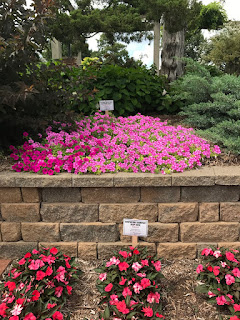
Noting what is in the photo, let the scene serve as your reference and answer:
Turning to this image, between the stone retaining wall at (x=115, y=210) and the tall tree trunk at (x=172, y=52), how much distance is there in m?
3.22

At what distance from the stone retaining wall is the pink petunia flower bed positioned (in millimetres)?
105

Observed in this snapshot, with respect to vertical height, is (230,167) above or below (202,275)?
above

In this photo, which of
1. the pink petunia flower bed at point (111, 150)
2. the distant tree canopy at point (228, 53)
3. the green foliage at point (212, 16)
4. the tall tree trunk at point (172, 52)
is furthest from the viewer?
the green foliage at point (212, 16)

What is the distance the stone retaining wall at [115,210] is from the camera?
7.20ft

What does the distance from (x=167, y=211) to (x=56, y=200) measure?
893mm

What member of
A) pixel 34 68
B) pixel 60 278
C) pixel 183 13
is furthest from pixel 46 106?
pixel 183 13

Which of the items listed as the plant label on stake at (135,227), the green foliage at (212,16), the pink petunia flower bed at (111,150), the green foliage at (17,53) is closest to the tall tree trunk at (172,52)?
the pink petunia flower bed at (111,150)

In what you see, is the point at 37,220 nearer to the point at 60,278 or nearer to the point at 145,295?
the point at 60,278

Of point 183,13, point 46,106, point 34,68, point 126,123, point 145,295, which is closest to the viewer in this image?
point 145,295

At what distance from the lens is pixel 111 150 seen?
259 cm

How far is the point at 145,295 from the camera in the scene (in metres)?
1.87

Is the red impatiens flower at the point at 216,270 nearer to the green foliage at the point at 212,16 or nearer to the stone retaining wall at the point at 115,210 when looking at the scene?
the stone retaining wall at the point at 115,210

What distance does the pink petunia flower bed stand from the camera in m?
2.30

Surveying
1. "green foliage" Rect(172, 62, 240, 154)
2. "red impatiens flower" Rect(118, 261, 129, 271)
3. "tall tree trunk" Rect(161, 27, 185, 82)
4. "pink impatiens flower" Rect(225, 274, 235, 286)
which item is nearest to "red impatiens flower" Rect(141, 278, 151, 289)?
"red impatiens flower" Rect(118, 261, 129, 271)
